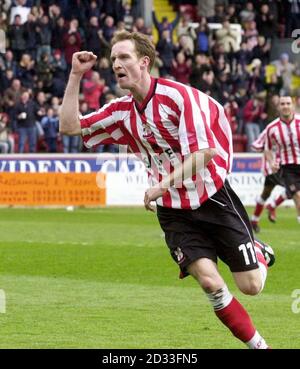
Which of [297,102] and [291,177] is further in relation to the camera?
[297,102]

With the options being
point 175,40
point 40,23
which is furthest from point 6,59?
point 175,40

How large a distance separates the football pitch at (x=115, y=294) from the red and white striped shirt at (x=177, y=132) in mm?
1335

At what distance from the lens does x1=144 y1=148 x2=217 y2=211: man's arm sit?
295 inches

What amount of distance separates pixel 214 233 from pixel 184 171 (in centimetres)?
60

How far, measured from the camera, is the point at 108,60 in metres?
28.5

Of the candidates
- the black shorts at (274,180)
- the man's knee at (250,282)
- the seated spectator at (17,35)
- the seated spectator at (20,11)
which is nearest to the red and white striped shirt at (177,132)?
the man's knee at (250,282)

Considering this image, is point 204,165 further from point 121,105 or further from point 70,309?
point 70,309

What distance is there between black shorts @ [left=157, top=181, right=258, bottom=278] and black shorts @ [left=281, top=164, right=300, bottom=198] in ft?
35.7

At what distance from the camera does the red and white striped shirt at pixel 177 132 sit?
7.70 metres

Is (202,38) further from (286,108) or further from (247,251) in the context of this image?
(247,251)

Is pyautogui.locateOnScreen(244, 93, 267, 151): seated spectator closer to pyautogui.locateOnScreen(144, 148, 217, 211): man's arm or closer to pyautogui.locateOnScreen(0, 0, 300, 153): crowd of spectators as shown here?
pyautogui.locateOnScreen(0, 0, 300, 153): crowd of spectators

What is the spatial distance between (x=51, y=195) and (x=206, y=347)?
1684 centimetres

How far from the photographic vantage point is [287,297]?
1161cm

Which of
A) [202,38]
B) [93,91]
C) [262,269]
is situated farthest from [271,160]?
[202,38]
